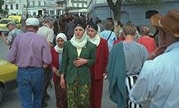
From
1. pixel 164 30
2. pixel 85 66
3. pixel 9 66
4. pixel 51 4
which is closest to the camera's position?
pixel 164 30

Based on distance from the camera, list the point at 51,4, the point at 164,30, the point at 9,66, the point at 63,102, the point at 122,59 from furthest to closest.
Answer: the point at 51,4 → the point at 9,66 → the point at 63,102 → the point at 122,59 → the point at 164,30

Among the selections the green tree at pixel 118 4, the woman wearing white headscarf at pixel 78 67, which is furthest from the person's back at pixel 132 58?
the green tree at pixel 118 4

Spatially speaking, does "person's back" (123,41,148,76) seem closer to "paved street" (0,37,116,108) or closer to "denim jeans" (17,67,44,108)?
"denim jeans" (17,67,44,108)

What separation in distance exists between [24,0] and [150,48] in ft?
530

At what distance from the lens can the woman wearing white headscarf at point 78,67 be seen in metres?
6.25

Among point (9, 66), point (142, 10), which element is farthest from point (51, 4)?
point (9, 66)

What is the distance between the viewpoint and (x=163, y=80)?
2.91 m

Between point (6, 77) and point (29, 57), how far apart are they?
2373 millimetres

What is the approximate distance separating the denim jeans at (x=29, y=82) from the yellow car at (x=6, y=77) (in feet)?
6.23

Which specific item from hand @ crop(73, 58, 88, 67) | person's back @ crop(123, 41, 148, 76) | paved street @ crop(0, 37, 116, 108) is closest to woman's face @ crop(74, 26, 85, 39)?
hand @ crop(73, 58, 88, 67)

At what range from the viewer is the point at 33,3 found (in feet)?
551

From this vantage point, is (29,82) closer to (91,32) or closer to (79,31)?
(79,31)

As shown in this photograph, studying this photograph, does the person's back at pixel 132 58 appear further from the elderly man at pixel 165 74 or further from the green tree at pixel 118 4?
the green tree at pixel 118 4

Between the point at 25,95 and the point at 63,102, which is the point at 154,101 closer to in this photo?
the point at 25,95
